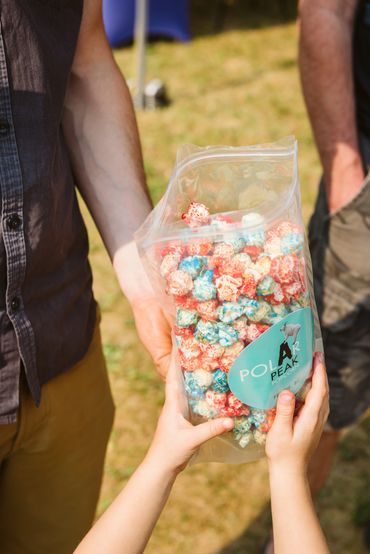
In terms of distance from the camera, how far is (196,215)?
1108 mm

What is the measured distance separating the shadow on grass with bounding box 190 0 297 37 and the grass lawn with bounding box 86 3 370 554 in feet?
0.07

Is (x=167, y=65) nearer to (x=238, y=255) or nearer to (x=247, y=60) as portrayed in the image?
(x=247, y=60)

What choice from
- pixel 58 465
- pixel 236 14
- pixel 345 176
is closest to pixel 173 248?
pixel 58 465

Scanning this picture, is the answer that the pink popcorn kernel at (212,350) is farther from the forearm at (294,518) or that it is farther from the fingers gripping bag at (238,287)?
the forearm at (294,518)

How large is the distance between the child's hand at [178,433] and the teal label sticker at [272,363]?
0.18ft

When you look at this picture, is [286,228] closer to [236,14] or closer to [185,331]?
[185,331]

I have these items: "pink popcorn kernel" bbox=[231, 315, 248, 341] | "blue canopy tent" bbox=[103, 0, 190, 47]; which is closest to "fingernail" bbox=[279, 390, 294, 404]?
"pink popcorn kernel" bbox=[231, 315, 248, 341]

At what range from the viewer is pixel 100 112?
140 cm

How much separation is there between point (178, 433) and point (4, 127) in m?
0.51

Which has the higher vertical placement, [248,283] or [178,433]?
[248,283]

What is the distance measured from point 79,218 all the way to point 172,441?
471 mm

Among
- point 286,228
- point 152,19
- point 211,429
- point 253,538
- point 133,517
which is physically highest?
point 286,228

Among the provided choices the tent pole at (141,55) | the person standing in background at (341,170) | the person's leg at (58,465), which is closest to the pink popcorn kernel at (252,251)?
the person's leg at (58,465)

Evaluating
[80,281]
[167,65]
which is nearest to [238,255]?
[80,281]
